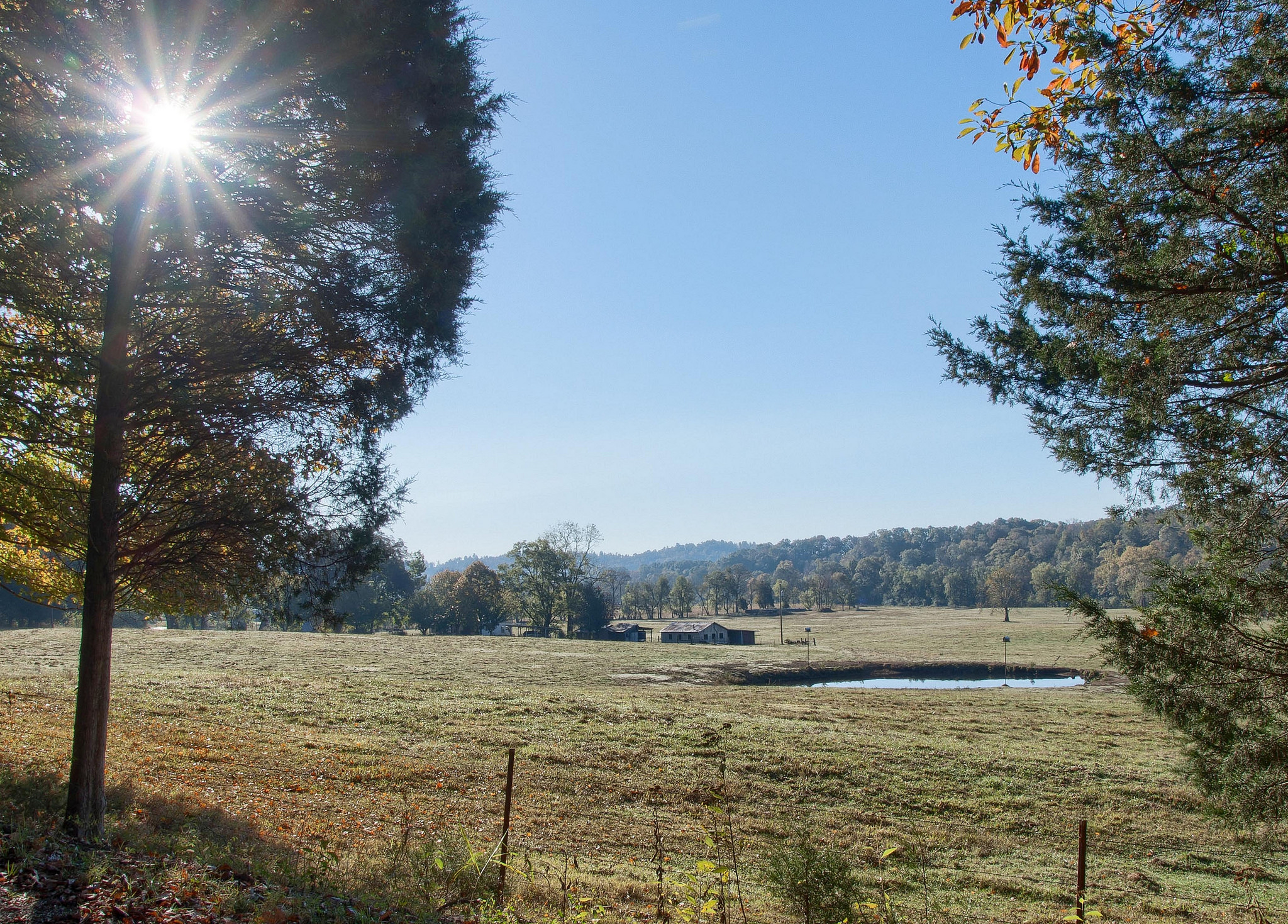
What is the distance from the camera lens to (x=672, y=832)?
38.3 ft

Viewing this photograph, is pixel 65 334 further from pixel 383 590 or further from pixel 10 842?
pixel 383 590

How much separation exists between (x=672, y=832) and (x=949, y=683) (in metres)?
40.3

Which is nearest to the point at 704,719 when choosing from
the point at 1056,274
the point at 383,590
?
the point at 1056,274

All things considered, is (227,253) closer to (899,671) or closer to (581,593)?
(899,671)

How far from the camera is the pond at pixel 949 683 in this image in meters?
42.8

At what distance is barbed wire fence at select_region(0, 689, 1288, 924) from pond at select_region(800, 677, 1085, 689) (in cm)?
2988

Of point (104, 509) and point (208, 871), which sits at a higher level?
point (104, 509)

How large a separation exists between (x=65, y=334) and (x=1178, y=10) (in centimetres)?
1008

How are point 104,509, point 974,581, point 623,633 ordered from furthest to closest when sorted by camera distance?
point 974,581
point 623,633
point 104,509

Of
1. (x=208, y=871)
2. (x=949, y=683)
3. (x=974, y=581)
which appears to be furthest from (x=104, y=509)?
(x=974, y=581)

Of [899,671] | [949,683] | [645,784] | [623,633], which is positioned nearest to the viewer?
[645,784]

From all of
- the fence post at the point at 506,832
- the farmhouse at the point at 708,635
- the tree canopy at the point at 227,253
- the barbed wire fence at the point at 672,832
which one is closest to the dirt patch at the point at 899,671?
the farmhouse at the point at 708,635

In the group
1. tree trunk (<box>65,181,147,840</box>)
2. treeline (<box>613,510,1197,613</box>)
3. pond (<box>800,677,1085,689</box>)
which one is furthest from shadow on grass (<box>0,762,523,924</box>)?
treeline (<box>613,510,1197,613</box>)

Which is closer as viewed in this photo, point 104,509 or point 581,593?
point 104,509
